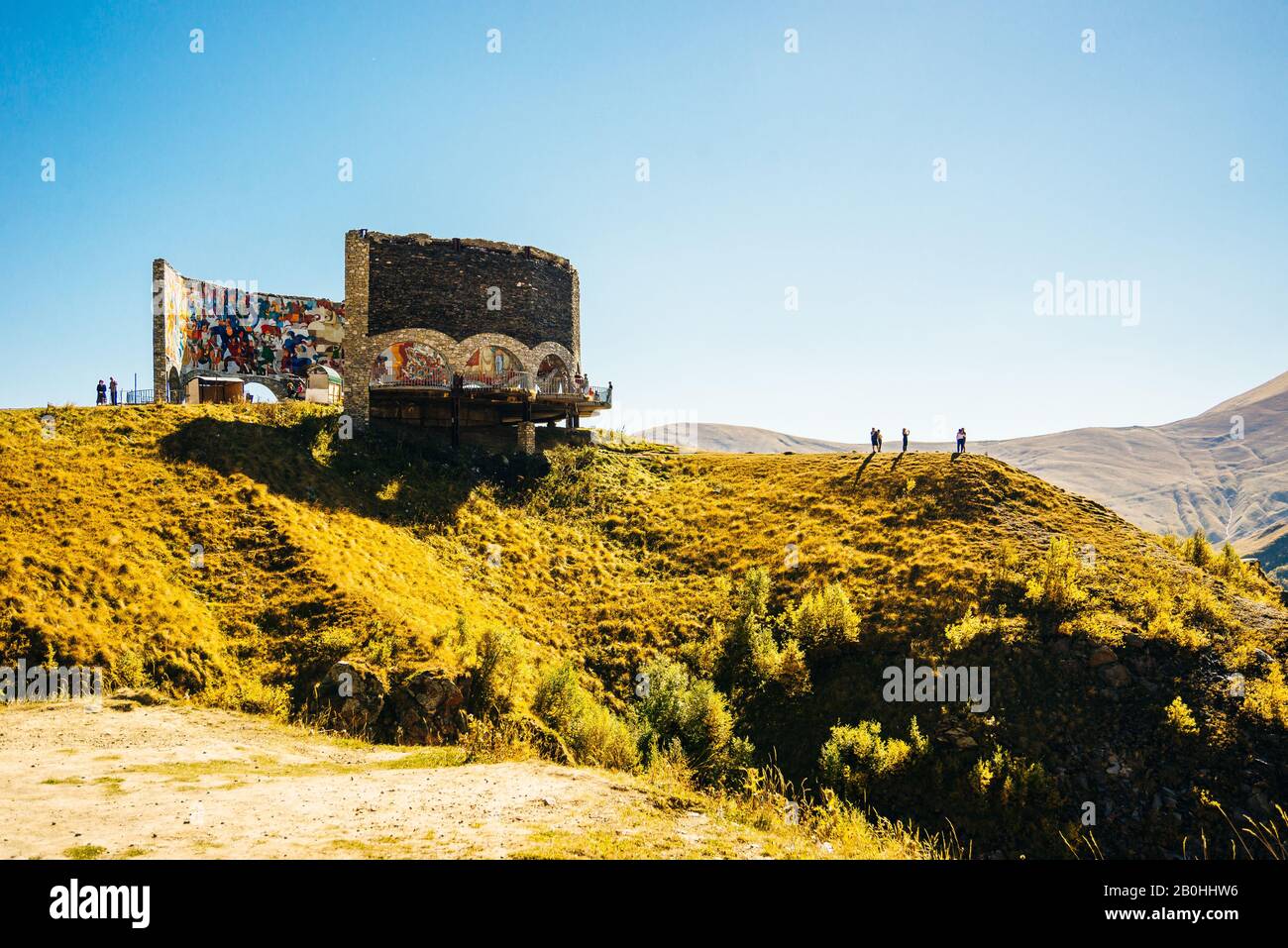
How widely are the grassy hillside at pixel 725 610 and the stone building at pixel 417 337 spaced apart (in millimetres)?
3582

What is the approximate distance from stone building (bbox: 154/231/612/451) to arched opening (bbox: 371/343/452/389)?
0.05m

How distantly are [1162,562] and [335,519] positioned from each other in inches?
1057

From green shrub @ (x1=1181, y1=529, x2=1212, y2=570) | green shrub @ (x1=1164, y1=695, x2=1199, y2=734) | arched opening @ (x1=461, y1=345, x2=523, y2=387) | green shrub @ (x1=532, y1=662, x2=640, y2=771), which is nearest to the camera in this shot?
green shrub @ (x1=532, y1=662, x2=640, y2=771)

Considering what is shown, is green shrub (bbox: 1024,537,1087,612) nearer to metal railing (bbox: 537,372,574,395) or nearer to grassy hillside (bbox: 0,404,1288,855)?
grassy hillside (bbox: 0,404,1288,855)

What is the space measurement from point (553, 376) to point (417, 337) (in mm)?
6905

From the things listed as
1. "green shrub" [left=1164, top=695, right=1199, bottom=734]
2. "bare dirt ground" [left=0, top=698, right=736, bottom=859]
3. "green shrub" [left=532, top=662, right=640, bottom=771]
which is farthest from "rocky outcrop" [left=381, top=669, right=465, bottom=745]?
"green shrub" [left=1164, top=695, right=1199, bottom=734]

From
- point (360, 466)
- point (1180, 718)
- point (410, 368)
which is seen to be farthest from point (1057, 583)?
point (410, 368)

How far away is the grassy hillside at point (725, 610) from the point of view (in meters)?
16.4

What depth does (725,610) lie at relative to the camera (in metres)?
24.9

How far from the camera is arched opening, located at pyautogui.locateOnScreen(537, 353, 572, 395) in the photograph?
122 ft

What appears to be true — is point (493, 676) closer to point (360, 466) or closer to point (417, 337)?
point (360, 466)

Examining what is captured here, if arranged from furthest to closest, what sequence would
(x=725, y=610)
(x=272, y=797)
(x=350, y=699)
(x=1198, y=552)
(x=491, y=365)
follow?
(x=491, y=365), (x=1198, y=552), (x=725, y=610), (x=350, y=699), (x=272, y=797)
